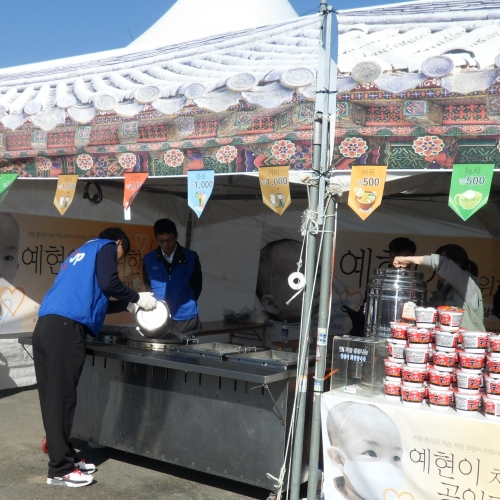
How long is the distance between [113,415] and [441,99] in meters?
2.87

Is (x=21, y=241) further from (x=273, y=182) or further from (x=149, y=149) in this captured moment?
(x=273, y=182)

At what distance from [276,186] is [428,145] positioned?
2.82 ft

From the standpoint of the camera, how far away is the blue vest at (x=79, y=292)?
12.6ft

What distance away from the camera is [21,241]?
20.8 ft

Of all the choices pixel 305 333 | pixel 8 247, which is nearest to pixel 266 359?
pixel 305 333

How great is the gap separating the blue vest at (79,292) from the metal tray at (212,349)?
1.97 ft

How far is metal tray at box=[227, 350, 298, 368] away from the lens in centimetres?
367

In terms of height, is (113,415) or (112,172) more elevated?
(112,172)

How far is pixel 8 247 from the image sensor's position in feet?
20.5

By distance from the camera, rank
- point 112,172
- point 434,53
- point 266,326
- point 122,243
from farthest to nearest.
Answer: point 266,326 → point 112,172 → point 122,243 → point 434,53

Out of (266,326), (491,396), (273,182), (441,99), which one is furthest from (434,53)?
(266,326)

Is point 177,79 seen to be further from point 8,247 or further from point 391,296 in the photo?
point 8,247

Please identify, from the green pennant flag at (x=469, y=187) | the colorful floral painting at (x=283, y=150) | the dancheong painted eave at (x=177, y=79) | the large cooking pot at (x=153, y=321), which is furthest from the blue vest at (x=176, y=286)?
the green pennant flag at (x=469, y=187)

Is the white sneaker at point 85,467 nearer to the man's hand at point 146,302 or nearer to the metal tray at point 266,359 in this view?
the man's hand at point 146,302
